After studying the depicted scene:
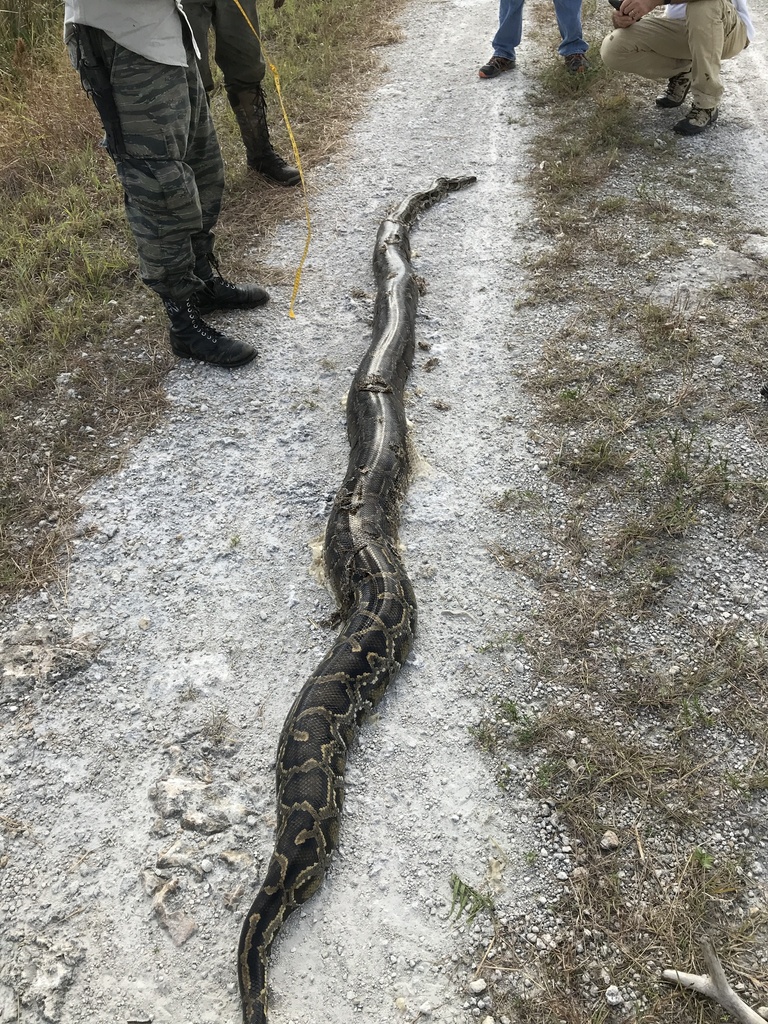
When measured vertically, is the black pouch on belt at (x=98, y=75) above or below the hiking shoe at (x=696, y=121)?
above

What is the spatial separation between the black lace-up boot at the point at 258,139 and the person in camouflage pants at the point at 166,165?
2.30 metres

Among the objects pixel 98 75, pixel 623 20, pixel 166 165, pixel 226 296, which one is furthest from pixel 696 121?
pixel 98 75

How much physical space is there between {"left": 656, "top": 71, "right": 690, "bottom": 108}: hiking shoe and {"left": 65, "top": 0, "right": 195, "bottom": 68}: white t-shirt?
6.45 m

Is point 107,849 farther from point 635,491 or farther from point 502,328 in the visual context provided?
point 502,328

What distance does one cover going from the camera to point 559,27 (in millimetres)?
9523

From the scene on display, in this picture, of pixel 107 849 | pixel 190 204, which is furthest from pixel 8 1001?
pixel 190 204

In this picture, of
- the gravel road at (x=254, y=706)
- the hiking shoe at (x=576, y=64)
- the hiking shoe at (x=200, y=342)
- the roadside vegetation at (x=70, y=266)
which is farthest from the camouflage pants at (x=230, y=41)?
the hiking shoe at (x=576, y=64)

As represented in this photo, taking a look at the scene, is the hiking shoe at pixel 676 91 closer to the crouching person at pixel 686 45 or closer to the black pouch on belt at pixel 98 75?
the crouching person at pixel 686 45

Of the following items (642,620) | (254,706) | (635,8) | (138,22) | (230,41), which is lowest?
(642,620)

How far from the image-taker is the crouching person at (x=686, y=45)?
7516 millimetres

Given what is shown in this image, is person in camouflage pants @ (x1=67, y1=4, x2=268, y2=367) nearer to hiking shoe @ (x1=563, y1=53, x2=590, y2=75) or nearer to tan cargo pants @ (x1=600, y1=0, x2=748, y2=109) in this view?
tan cargo pants @ (x1=600, y1=0, x2=748, y2=109)

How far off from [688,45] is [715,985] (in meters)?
8.93

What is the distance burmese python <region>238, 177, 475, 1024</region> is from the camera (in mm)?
2889

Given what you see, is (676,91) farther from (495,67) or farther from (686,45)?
(495,67)
